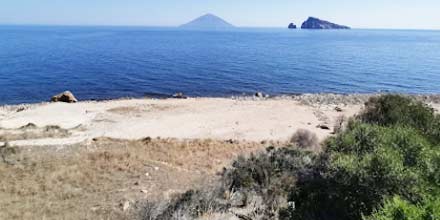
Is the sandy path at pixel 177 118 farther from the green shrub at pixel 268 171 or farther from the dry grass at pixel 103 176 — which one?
the green shrub at pixel 268 171

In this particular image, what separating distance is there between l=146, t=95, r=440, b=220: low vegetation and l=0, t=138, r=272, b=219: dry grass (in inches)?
107

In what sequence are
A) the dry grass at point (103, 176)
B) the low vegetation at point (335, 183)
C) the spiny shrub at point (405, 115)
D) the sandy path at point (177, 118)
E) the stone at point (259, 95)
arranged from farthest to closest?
1. the stone at point (259, 95)
2. the sandy path at point (177, 118)
3. the spiny shrub at point (405, 115)
4. the dry grass at point (103, 176)
5. the low vegetation at point (335, 183)

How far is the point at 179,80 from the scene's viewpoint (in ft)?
197

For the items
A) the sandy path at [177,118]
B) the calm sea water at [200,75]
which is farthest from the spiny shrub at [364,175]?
the calm sea water at [200,75]

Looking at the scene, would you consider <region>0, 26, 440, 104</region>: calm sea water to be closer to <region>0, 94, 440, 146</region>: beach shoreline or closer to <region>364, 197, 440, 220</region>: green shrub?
<region>0, 94, 440, 146</region>: beach shoreline

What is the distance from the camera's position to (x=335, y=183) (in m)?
11.5

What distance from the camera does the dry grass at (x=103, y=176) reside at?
14.0 metres

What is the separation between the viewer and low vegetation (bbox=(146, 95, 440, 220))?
1009 cm

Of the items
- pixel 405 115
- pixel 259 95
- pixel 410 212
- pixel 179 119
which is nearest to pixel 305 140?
pixel 405 115

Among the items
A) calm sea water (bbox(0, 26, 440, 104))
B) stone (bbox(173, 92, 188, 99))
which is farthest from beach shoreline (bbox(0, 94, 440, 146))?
calm sea water (bbox(0, 26, 440, 104))

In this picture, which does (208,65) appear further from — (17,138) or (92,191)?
(92,191)

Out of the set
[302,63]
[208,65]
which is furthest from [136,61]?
[302,63]

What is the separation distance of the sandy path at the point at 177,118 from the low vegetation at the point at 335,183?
1428cm

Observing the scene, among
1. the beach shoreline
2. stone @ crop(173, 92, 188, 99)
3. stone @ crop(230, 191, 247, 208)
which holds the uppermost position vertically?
stone @ crop(230, 191, 247, 208)
